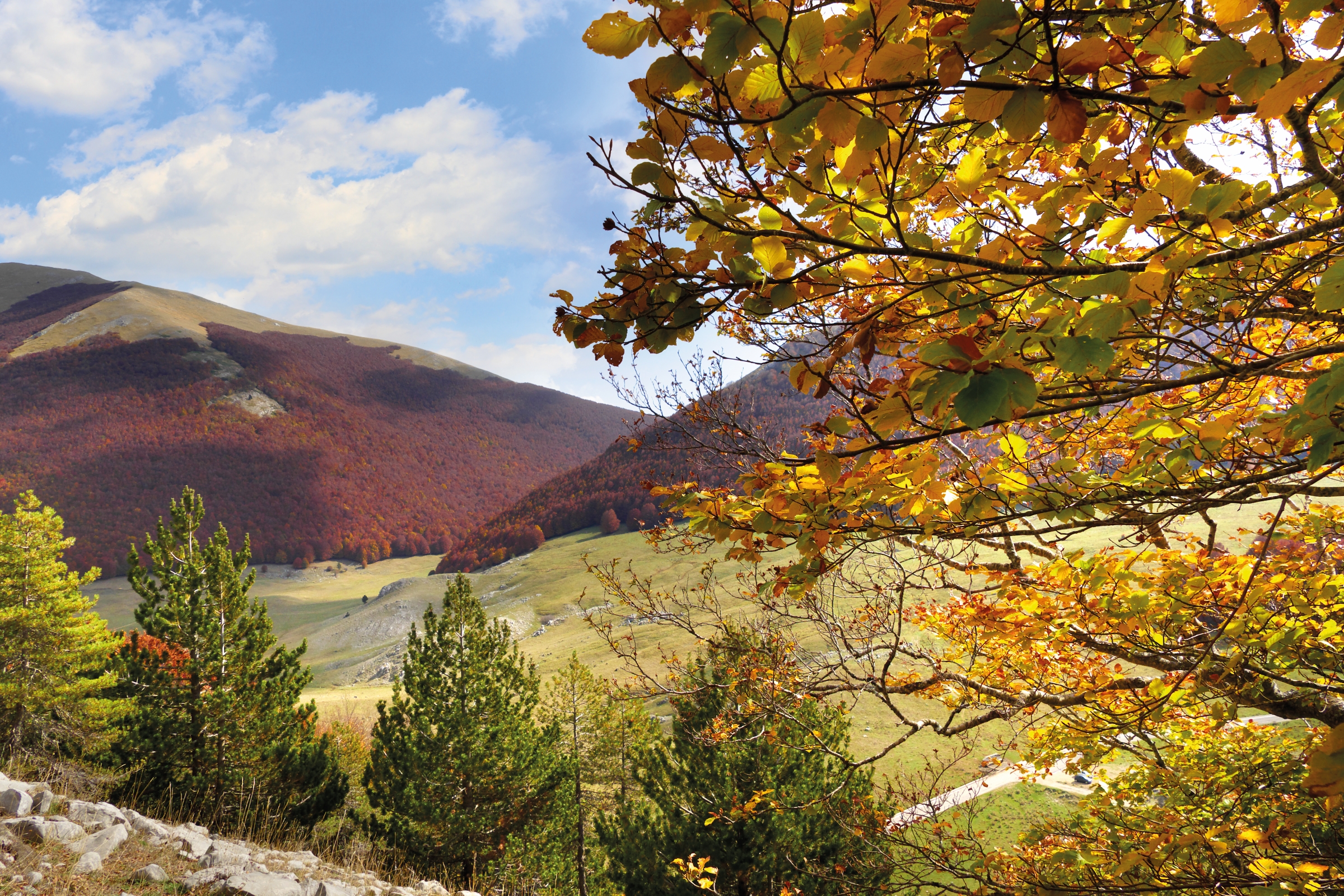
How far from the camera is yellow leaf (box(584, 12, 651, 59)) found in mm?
1028

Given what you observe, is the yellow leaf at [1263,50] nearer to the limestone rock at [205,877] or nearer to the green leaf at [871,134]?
the green leaf at [871,134]

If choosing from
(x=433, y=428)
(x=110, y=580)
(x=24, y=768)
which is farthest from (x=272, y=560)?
(x=24, y=768)

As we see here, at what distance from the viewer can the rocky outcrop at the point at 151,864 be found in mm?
5152

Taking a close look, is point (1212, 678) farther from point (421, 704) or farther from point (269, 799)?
point (269, 799)

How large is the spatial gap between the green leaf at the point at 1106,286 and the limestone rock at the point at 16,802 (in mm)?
8944

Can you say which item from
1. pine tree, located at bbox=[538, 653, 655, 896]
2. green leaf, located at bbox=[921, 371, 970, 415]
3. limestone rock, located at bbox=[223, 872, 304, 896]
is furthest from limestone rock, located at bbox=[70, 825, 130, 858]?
pine tree, located at bbox=[538, 653, 655, 896]

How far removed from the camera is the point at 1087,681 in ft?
13.5

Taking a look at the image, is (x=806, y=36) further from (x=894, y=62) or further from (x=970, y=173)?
(x=970, y=173)

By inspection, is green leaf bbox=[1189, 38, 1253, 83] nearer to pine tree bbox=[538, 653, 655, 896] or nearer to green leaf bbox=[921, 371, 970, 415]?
green leaf bbox=[921, 371, 970, 415]

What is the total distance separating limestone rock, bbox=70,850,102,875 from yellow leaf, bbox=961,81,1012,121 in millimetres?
7857

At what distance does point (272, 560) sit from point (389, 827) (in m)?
62.6

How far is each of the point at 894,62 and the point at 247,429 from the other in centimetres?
8406

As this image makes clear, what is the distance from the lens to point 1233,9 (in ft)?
3.03

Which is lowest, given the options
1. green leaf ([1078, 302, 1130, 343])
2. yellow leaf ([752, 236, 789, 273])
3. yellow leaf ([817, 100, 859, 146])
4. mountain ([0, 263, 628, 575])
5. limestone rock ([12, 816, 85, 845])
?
limestone rock ([12, 816, 85, 845])
